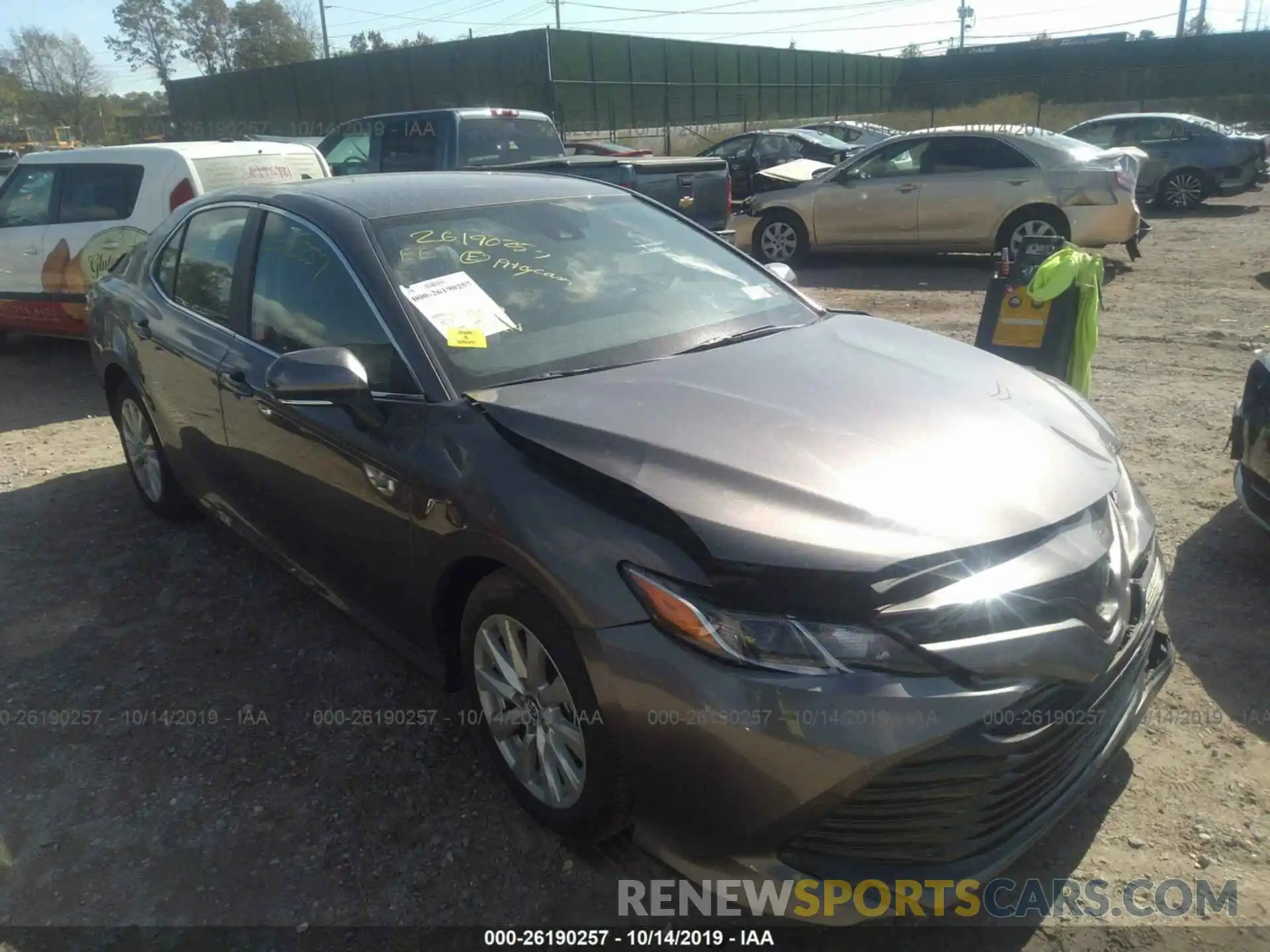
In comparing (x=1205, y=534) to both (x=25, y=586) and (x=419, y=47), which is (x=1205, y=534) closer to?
(x=25, y=586)

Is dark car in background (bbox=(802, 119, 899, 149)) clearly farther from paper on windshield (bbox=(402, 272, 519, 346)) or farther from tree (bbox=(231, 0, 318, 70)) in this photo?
tree (bbox=(231, 0, 318, 70))

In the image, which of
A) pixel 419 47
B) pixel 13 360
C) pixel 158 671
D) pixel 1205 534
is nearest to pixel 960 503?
pixel 1205 534

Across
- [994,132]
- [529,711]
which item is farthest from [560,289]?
[994,132]

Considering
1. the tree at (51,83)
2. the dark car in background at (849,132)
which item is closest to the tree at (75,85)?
the tree at (51,83)

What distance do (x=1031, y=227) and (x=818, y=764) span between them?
9.77 meters

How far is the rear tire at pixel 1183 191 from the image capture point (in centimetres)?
1520

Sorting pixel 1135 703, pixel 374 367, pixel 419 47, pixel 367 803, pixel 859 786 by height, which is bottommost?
pixel 367 803

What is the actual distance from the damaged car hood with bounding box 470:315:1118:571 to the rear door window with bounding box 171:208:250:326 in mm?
1653

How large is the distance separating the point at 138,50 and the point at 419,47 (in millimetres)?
34076

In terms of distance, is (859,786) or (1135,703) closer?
(859,786)

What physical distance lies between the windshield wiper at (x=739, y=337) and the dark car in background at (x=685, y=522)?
17 mm

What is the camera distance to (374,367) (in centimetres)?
287

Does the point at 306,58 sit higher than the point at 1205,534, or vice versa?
the point at 306,58

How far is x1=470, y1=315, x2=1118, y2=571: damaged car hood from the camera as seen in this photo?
82.4 inches
